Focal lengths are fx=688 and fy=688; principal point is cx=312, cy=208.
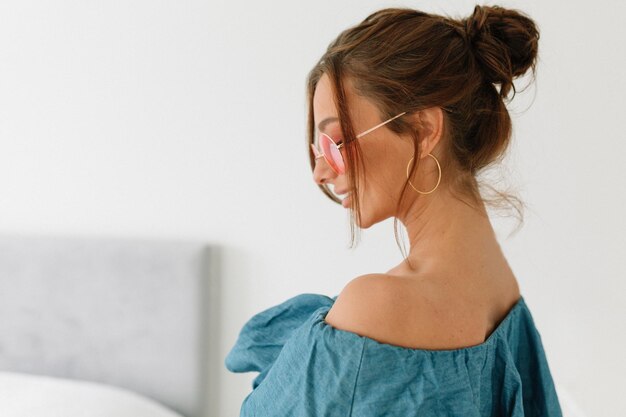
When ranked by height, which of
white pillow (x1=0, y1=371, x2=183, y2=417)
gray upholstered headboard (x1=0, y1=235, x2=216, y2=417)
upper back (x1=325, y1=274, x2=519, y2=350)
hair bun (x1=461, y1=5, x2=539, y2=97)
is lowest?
white pillow (x1=0, y1=371, x2=183, y2=417)

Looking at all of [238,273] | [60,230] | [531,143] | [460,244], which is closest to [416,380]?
[460,244]

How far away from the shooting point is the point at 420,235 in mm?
825

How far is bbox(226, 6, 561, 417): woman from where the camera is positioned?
703mm

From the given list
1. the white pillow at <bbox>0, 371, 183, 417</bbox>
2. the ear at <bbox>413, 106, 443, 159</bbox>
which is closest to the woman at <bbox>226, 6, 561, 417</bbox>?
the ear at <bbox>413, 106, 443, 159</bbox>

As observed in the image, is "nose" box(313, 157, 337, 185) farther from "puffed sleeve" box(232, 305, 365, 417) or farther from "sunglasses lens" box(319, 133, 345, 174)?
"puffed sleeve" box(232, 305, 365, 417)

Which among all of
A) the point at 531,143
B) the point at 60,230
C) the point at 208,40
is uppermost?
the point at 208,40

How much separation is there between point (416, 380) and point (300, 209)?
92 cm

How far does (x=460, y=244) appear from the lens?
0.79 meters

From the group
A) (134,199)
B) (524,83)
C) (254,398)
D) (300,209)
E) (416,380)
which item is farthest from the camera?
(134,199)

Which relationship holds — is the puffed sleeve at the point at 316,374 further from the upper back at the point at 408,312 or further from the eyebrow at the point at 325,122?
the eyebrow at the point at 325,122

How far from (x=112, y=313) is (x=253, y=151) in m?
0.54

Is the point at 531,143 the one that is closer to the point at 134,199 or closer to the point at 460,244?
the point at 460,244

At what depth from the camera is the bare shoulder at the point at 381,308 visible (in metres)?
0.69

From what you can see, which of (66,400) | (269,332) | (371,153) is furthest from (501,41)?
(66,400)
